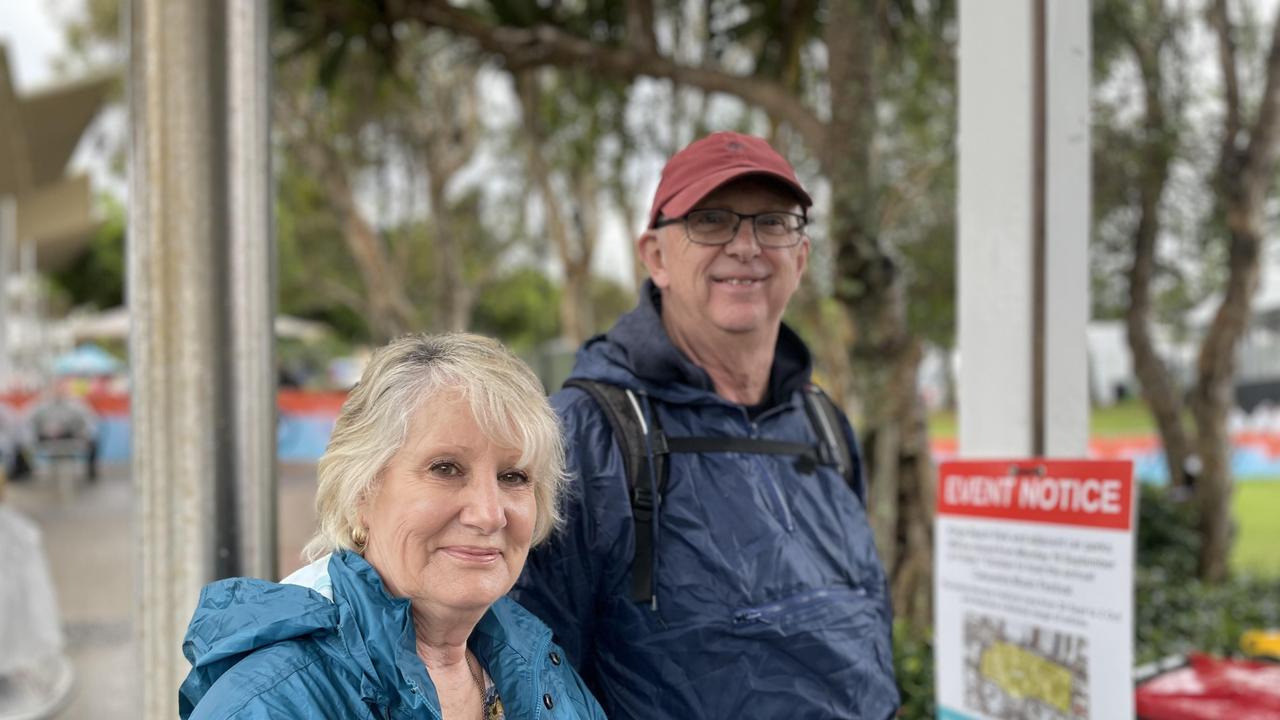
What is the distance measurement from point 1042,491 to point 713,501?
105 cm

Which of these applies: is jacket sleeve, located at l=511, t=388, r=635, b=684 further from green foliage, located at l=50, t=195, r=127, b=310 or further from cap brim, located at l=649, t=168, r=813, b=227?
green foliage, located at l=50, t=195, r=127, b=310

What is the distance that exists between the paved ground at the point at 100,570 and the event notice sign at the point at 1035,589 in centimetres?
231

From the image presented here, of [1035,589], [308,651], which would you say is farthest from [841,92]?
[308,651]

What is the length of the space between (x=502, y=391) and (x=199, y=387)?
181cm

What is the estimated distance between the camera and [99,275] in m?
48.6

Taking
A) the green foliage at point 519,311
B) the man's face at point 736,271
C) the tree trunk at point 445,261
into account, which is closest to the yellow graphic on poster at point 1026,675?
the man's face at point 736,271

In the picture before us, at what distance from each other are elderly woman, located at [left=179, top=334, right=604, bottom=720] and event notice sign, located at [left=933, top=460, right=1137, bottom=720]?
144cm

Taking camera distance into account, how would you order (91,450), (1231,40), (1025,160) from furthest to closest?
(91,450) → (1231,40) → (1025,160)

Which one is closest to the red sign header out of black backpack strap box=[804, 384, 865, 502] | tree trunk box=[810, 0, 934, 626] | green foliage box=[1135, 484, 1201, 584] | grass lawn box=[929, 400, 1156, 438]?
black backpack strap box=[804, 384, 865, 502]

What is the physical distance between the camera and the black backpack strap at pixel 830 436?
239cm

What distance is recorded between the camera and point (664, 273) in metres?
2.32

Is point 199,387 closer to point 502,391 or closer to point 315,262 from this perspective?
point 502,391

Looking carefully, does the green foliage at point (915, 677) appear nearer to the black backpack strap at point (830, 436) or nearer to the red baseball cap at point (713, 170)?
the black backpack strap at point (830, 436)

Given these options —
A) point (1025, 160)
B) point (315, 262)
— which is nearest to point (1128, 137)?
point (1025, 160)
